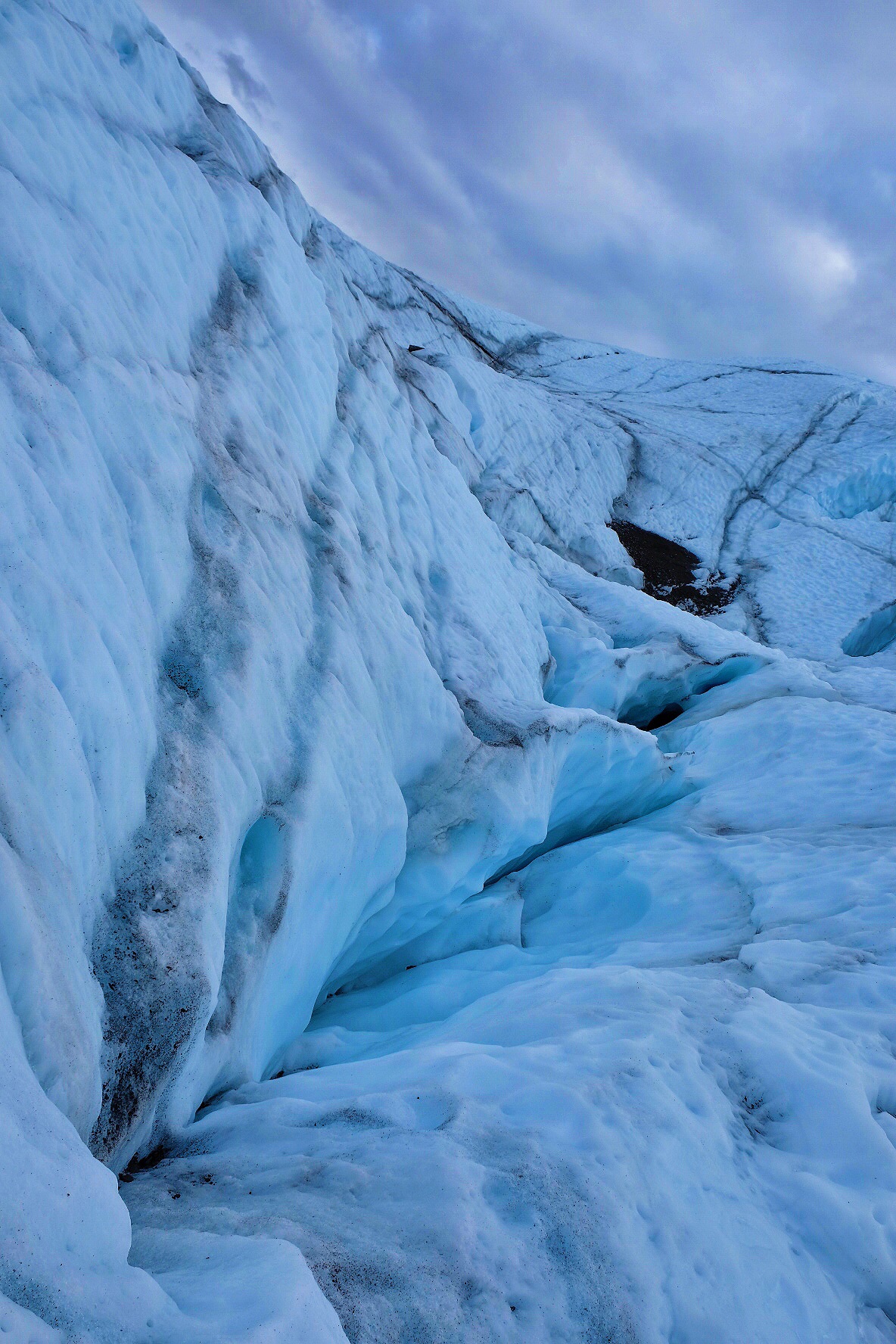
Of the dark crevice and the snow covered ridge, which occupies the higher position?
the dark crevice

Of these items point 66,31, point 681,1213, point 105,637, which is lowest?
point 681,1213

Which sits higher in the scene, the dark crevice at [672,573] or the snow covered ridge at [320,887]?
the dark crevice at [672,573]

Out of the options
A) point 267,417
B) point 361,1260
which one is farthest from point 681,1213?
point 267,417

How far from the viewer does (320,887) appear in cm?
431

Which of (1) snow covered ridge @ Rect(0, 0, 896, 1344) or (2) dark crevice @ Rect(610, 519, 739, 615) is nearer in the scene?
A: (1) snow covered ridge @ Rect(0, 0, 896, 1344)

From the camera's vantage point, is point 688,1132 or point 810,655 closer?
point 688,1132

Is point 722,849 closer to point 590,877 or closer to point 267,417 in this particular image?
point 590,877

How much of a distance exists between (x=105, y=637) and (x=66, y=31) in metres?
4.28

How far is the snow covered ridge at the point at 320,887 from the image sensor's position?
Result: 89.4 inches

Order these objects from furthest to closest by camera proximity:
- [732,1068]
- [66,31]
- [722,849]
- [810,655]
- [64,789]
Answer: [810,655], [722,849], [66,31], [732,1068], [64,789]

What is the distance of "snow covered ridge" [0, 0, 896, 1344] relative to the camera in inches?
89.4

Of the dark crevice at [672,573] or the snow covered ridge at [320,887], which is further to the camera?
the dark crevice at [672,573]

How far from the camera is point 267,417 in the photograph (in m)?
5.64

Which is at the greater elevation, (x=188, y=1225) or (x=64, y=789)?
(x=64, y=789)
